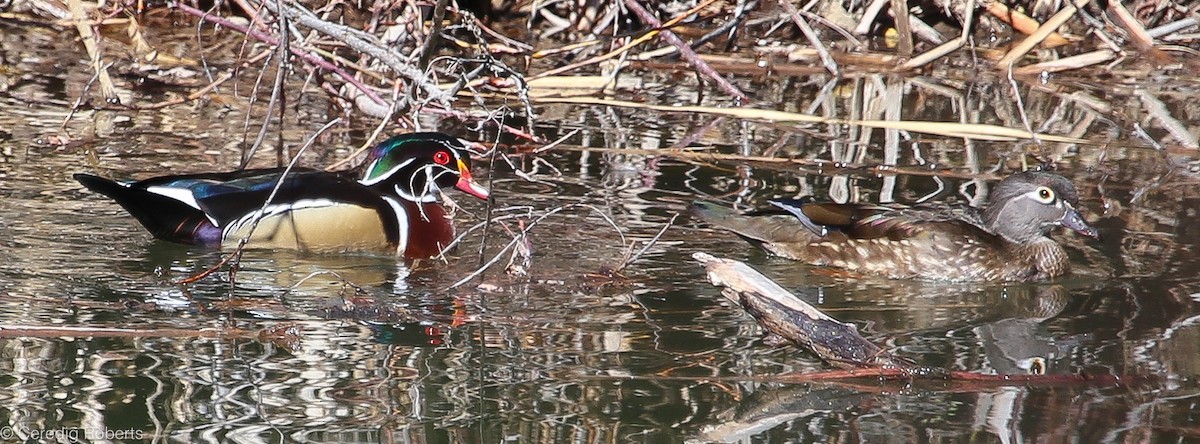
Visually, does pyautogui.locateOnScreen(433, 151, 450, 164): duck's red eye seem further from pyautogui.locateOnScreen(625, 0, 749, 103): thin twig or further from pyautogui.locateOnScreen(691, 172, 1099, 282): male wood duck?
pyautogui.locateOnScreen(625, 0, 749, 103): thin twig

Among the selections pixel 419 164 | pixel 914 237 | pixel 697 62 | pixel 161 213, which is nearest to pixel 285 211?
pixel 161 213

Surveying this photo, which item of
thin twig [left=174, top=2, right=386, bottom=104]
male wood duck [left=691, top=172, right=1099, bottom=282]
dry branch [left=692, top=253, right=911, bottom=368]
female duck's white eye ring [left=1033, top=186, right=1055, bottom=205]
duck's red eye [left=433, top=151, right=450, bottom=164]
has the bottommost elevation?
dry branch [left=692, top=253, right=911, bottom=368]

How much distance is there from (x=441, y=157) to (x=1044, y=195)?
8.19 feet

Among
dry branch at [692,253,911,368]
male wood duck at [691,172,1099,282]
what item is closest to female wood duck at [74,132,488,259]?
male wood duck at [691,172,1099,282]

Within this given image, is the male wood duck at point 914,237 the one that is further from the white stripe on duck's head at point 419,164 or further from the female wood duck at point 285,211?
the female wood duck at point 285,211

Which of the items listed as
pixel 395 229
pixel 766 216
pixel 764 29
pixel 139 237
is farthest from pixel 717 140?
pixel 764 29

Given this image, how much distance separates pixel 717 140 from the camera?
8688mm

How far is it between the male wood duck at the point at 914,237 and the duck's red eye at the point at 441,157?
3.40 ft

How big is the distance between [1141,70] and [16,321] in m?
8.55

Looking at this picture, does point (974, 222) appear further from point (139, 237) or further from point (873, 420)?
point (139, 237)

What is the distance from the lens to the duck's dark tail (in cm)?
636

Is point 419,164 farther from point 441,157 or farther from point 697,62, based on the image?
point 697,62

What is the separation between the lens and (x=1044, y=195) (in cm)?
684

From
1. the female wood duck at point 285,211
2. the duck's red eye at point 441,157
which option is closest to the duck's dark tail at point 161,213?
the female wood duck at point 285,211
